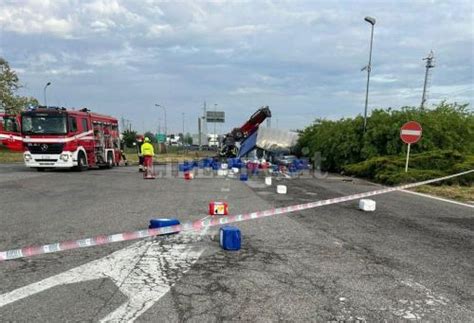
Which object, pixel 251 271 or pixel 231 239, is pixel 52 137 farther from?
pixel 251 271

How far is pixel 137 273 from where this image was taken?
197 inches

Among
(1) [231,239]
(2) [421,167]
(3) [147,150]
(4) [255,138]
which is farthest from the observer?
(4) [255,138]

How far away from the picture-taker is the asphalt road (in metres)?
4.02

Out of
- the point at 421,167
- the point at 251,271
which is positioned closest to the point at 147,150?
the point at 421,167

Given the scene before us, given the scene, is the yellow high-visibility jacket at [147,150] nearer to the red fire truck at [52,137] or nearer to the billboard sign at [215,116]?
the red fire truck at [52,137]

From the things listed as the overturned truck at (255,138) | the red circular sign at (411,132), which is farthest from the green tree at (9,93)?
the red circular sign at (411,132)

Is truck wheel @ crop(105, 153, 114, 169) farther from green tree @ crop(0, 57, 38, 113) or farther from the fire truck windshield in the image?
green tree @ crop(0, 57, 38, 113)

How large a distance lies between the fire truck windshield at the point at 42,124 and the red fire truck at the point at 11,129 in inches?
18.3

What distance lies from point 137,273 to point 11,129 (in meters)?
19.2

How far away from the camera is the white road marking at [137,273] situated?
4.13m

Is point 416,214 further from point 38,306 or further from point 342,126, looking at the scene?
point 342,126

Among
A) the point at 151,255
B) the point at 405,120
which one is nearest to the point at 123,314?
the point at 151,255

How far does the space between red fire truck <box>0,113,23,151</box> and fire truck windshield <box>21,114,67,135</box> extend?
464 millimetres

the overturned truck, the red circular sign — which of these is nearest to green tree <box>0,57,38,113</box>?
the overturned truck
